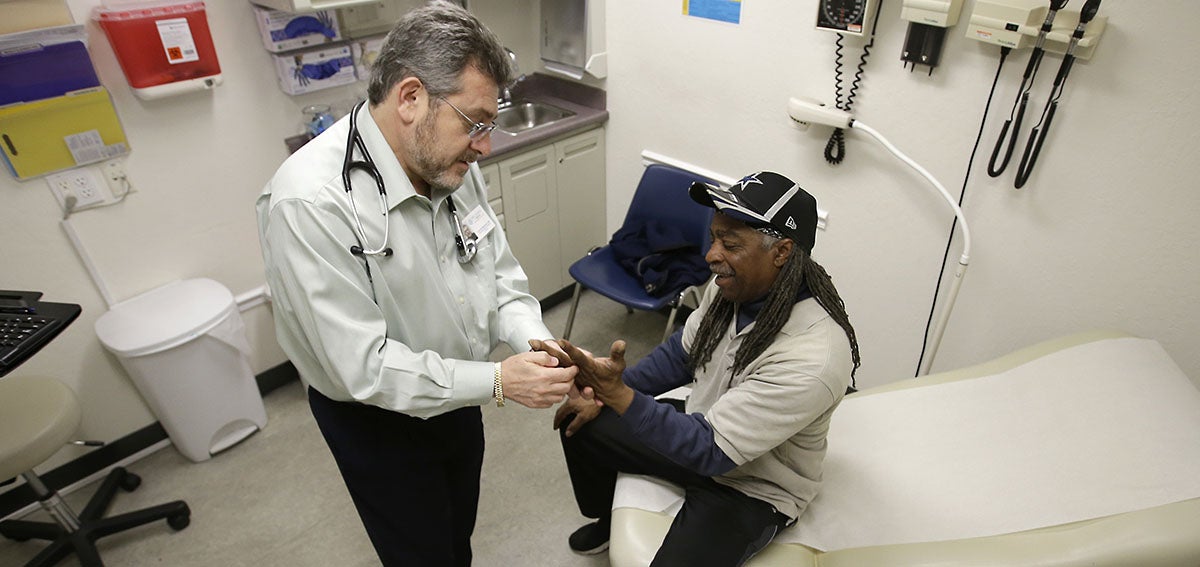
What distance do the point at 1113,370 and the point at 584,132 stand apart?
7.19ft

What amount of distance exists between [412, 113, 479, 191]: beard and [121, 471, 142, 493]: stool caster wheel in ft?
6.45

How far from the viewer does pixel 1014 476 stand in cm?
151

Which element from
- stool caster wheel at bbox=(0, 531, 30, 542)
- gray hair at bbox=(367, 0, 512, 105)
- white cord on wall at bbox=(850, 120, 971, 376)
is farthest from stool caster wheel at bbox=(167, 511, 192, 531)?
white cord on wall at bbox=(850, 120, 971, 376)

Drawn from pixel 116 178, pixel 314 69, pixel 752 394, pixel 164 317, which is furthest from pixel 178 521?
pixel 752 394

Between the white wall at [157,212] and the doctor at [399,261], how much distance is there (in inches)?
50.4

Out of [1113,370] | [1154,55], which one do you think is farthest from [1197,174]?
[1113,370]

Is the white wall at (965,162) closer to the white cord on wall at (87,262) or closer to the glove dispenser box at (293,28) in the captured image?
the glove dispenser box at (293,28)

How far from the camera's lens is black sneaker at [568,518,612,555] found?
206cm

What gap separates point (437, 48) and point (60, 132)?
1.63 metres

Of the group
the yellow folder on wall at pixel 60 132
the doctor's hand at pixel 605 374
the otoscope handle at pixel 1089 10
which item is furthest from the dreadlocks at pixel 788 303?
the yellow folder on wall at pixel 60 132

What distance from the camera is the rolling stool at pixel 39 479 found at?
177 centimetres

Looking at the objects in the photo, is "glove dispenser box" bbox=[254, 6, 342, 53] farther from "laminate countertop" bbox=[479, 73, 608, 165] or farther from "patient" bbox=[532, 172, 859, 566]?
"patient" bbox=[532, 172, 859, 566]

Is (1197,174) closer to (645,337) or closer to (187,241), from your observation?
(645,337)

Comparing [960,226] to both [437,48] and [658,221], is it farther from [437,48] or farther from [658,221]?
[437,48]
